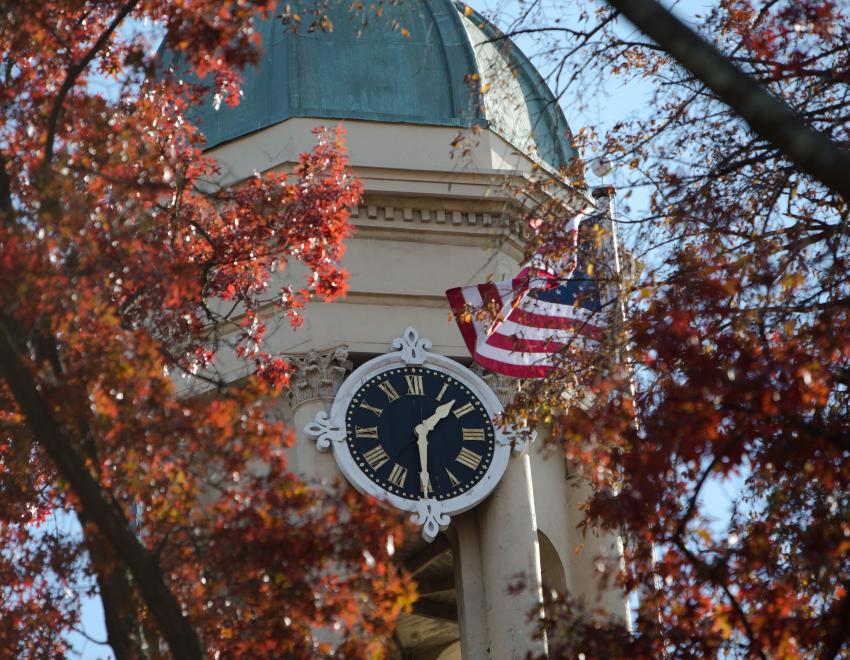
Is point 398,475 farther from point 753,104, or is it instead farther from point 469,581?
point 753,104

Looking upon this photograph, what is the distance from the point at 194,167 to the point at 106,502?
5.85 meters

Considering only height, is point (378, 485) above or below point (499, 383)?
below

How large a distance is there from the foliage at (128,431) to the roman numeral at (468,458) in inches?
549

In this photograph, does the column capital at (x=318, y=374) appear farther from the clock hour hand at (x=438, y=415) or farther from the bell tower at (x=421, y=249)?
the clock hour hand at (x=438, y=415)

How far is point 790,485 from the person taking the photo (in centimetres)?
1786

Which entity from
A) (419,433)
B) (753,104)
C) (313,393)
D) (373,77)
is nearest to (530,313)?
(419,433)

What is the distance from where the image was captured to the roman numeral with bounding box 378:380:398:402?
31938 mm

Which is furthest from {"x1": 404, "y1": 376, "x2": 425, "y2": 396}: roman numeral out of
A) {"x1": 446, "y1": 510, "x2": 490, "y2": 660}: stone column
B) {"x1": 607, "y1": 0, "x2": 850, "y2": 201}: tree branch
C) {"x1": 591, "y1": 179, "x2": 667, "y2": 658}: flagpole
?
{"x1": 607, "y1": 0, "x2": 850, "y2": 201}: tree branch

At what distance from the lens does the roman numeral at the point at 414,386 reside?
32062 millimetres

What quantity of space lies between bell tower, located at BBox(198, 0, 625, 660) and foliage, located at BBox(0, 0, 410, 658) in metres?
12.7

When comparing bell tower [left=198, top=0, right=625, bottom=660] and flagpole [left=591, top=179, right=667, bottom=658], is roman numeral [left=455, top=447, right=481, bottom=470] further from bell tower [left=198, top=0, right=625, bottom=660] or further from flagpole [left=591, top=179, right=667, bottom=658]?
flagpole [left=591, top=179, right=667, bottom=658]

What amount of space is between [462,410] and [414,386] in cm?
74

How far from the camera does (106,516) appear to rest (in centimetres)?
1545

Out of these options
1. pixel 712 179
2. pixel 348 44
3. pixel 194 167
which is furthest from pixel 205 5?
pixel 348 44
